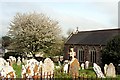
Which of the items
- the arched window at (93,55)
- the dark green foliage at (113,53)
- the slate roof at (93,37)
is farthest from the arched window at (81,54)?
the dark green foliage at (113,53)

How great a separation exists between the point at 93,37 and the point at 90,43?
2.63 meters

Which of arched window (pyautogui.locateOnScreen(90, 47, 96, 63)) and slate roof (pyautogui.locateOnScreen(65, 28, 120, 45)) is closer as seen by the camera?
slate roof (pyautogui.locateOnScreen(65, 28, 120, 45))

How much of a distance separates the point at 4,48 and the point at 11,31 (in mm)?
24828

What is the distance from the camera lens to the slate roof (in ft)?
143

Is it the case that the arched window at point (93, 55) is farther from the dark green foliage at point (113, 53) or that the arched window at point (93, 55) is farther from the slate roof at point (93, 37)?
the dark green foliage at point (113, 53)

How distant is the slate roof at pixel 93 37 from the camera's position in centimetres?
4362

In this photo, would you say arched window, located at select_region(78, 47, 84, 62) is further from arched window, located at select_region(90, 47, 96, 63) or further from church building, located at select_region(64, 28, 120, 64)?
arched window, located at select_region(90, 47, 96, 63)

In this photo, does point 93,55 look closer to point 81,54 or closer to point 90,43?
point 90,43

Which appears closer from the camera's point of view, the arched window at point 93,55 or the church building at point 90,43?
the church building at point 90,43

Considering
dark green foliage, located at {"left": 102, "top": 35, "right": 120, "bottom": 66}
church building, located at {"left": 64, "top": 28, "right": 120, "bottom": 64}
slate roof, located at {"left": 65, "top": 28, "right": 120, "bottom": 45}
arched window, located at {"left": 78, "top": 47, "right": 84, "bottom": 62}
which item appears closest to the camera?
dark green foliage, located at {"left": 102, "top": 35, "right": 120, "bottom": 66}

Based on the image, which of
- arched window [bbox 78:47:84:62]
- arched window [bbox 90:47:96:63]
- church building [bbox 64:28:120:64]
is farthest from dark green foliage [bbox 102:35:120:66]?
arched window [bbox 78:47:84:62]

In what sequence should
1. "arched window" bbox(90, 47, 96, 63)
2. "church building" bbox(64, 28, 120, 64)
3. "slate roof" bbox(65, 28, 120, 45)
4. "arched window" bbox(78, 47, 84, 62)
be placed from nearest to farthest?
"church building" bbox(64, 28, 120, 64)
"slate roof" bbox(65, 28, 120, 45)
"arched window" bbox(90, 47, 96, 63)
"arched window" bbox(78, 47, 84, 62)

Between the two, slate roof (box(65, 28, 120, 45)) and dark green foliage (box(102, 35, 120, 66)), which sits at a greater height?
slate roof (box(65, 28, 120, 45))

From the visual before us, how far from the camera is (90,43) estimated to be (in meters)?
45.4
